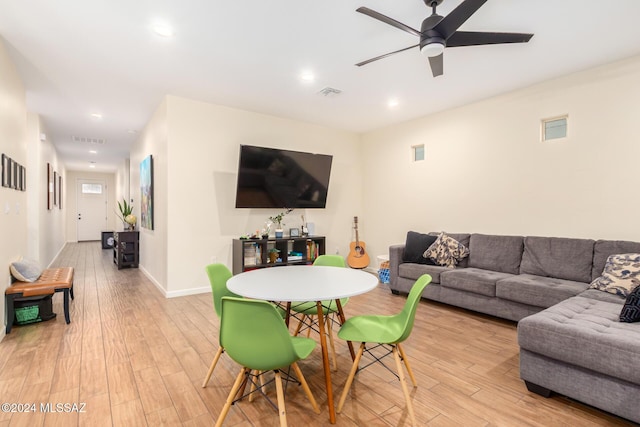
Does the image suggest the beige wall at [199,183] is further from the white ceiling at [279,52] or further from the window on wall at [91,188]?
the window on wall at [91,188]

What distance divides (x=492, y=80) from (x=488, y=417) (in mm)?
3558

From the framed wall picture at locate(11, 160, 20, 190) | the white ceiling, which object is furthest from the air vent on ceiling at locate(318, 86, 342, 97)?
the framed wall picture at locate(11, 160, 20, 190)

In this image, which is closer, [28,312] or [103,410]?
→ [103,410]

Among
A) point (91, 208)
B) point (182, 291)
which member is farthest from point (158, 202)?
point (91, 208)

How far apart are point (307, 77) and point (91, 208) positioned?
39.7ft

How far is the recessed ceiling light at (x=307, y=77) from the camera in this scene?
359 cm

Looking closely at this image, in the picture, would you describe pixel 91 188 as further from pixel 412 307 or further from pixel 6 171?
pixel 412 307

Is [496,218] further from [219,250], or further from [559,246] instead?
[219,250]

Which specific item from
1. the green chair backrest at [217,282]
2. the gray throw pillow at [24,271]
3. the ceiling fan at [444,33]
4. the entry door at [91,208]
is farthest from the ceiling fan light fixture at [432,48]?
the entry door at [91,208]

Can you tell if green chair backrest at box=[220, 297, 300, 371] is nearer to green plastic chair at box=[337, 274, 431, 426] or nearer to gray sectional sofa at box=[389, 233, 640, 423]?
green plastic chair at box=[337, 274, 431, 426]

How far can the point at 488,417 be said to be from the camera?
6.10ft

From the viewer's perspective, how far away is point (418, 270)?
4242 mm

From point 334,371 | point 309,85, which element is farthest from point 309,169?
point 334,371

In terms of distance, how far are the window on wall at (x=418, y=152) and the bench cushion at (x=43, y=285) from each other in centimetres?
501
